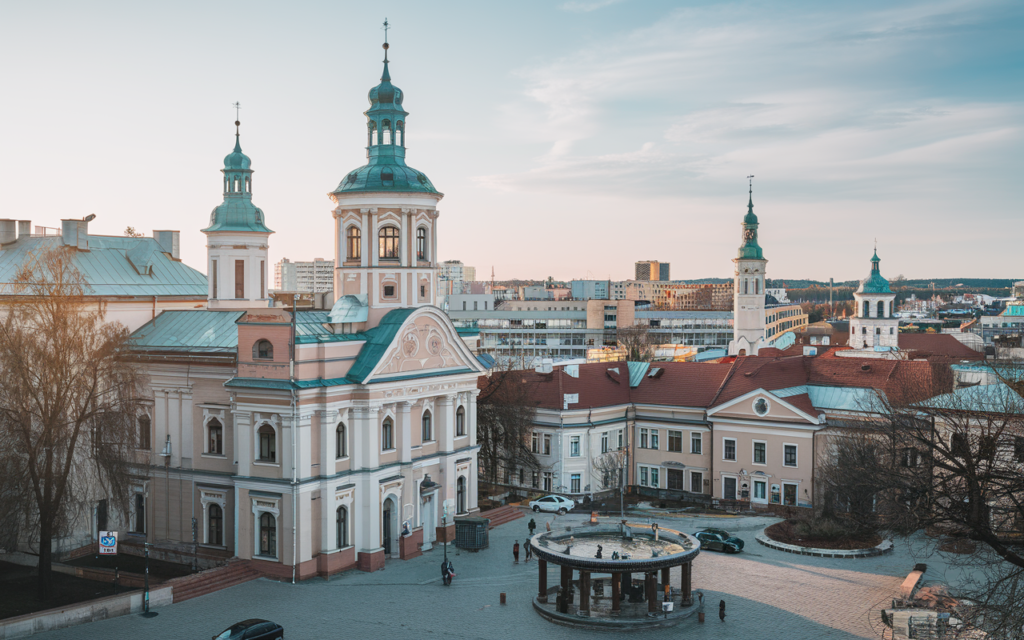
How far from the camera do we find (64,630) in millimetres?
31797

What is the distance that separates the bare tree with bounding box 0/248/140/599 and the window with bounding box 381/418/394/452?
34.0 ft

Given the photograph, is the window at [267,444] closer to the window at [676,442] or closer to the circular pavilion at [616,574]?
the circular pavilion at [616,574]

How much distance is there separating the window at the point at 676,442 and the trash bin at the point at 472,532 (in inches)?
685

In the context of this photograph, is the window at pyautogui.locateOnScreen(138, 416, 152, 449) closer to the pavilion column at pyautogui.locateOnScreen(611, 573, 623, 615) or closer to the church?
the church

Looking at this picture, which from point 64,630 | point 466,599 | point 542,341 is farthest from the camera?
point 542,341

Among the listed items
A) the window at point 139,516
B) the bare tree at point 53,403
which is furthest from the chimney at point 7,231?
the window at point 139,516

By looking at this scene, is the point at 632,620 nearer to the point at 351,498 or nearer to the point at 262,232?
the point at 351,498

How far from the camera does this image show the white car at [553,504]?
52156mm

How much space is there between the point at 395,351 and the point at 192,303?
1532 cm

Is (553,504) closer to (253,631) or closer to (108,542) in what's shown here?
(253,631)

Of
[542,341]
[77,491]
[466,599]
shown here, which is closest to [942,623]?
[466,599]

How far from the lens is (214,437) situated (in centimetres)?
4188

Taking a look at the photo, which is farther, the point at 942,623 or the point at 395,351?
the point at 395,351

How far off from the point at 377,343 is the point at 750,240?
61546 mm
